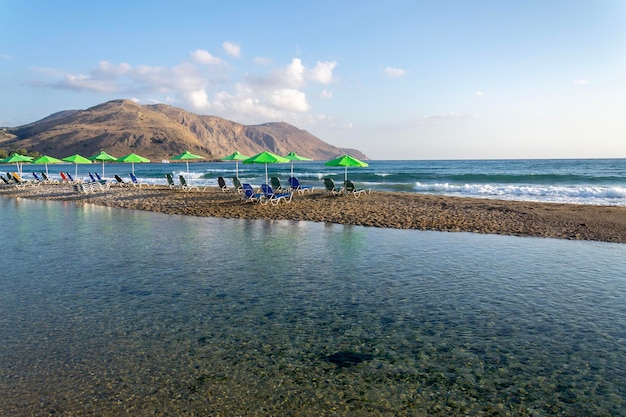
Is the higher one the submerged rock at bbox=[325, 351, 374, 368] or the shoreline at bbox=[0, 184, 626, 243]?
the shoreline at bbox=[0, 184, 626, 243]

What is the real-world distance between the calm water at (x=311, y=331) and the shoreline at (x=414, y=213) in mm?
3080

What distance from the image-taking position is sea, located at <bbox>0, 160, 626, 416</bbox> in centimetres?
362

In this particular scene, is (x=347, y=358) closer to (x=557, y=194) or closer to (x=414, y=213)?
(x=414, y=213)

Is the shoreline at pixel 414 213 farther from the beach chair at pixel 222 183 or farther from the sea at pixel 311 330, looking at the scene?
the sea at pixel 311 330

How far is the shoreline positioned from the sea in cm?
278

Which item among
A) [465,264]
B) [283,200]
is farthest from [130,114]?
[465,264]

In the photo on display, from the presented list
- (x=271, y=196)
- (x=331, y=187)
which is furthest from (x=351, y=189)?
(x=271, y=196)

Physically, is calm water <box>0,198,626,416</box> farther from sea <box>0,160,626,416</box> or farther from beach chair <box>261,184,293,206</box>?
beach chair <box>261,184,293,206</box>

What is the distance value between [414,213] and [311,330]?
11.0m

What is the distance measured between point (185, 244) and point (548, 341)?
315 inches

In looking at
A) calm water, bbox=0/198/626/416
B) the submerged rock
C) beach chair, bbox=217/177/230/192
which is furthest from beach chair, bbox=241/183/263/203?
the submerged rock

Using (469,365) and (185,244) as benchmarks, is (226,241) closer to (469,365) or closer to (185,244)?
(185,244)

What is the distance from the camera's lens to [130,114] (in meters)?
176

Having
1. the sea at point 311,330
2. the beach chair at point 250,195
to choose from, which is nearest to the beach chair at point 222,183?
the beach chair at point 250,195
